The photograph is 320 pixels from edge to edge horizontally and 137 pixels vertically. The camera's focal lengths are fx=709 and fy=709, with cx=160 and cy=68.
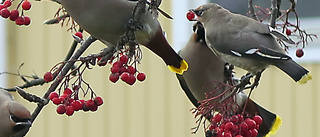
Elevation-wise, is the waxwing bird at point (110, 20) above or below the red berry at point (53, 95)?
above

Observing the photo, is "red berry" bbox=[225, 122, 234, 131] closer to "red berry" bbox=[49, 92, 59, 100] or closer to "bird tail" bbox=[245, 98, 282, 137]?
"red berry" bbox=[49, 92, 59, 100]

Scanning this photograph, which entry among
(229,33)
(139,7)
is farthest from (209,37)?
(139,7)

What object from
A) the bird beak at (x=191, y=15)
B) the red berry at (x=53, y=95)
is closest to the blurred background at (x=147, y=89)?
the bird beak at (x=191, y=15)

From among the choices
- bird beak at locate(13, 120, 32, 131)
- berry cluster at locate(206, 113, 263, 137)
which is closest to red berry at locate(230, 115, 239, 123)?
berry cluster at locate(206, 113, 263, 137)

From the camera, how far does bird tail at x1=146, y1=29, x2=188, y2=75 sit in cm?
169

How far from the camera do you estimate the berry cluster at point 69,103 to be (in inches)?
65.1

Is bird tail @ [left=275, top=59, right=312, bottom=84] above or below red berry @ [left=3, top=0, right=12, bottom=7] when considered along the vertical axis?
below

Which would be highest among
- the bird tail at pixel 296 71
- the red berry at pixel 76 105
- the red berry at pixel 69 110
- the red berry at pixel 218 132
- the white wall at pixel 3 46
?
the white wall at pixel 3 46

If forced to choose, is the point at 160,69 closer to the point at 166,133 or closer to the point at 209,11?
the point at 166,133

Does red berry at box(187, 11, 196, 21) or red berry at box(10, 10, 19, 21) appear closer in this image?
red berry at box(10, 10, 19, 21)

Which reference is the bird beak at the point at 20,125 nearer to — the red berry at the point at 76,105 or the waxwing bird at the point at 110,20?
the red berry at the point at 76,105

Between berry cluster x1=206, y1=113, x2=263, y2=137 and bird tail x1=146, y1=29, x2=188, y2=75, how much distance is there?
0.55 feet

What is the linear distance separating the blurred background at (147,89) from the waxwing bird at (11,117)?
2792mm

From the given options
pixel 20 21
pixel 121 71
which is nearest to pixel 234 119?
pixel 121 71
